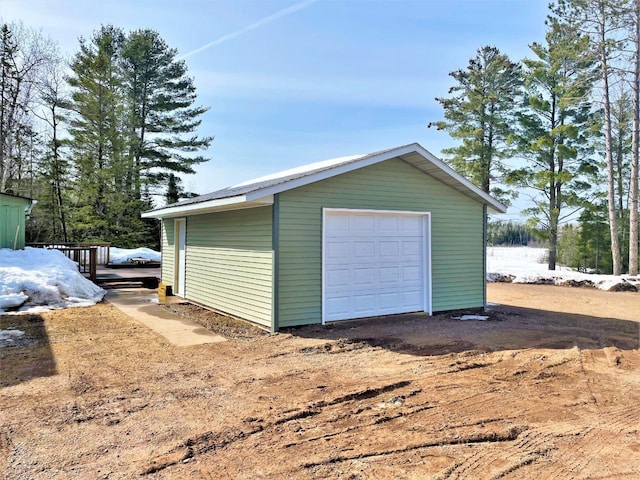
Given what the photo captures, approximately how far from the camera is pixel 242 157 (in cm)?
2386

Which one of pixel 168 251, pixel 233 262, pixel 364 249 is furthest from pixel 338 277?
pixel 168 251

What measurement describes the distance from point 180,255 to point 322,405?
8.19 metres

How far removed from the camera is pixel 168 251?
39.5 feet

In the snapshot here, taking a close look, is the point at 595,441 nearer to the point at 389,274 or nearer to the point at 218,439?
the point at 218,439

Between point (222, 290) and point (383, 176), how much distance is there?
396cm

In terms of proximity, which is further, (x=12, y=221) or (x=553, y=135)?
(x=553, y=135)

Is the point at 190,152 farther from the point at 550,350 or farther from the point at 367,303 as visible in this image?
the point at 550,350

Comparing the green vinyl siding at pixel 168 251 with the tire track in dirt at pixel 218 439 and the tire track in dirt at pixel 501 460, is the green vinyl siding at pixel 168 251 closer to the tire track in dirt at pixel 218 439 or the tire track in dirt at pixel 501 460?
the tire track in dirt at pixel 218 439

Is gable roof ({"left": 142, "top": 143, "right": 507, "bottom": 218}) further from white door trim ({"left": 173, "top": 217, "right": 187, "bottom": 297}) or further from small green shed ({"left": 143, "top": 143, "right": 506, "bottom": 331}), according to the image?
white door trim ({"left": 173, "top": 217, "right": 187, "bottom": 297})

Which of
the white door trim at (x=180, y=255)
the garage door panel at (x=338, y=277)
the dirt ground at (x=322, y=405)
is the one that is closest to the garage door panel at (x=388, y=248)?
the garage door panel at (x=338, y=277)

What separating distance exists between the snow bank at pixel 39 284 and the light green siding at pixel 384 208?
220 inches

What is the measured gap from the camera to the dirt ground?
287 centimetres

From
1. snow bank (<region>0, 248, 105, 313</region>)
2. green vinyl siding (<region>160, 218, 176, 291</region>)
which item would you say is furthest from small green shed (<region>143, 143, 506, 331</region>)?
snow bank (<region>0, 248, 105, 313</region>)

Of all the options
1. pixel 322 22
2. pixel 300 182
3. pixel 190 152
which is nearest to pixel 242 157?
pixel 190 152
